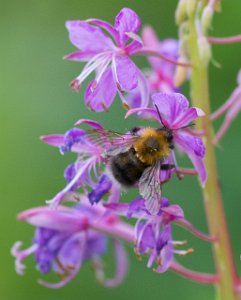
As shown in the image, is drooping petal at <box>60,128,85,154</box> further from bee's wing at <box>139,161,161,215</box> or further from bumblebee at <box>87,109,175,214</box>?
bee's wing at <box>139,161,161,215</box>

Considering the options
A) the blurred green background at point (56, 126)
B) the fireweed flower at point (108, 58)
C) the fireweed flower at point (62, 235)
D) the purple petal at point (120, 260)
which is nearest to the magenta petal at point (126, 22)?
the fireweed flower at point (108, 58)

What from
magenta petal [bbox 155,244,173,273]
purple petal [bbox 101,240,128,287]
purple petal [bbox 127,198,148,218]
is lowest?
purple petal [bbox 101,240,128,287]

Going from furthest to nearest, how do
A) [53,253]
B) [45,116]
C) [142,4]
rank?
[142,4] < [45,116] < [53,253]

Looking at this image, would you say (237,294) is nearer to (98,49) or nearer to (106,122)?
(98,49)

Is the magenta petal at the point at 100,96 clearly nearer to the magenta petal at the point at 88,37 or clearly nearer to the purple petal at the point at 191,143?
the magenta petal at the point at 88,37

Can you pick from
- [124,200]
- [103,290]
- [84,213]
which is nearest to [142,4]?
[124,200]

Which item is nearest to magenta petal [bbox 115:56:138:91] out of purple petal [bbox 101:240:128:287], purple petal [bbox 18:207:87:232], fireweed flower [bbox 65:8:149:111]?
fireweed flower [bbox 65:8:149:111]
